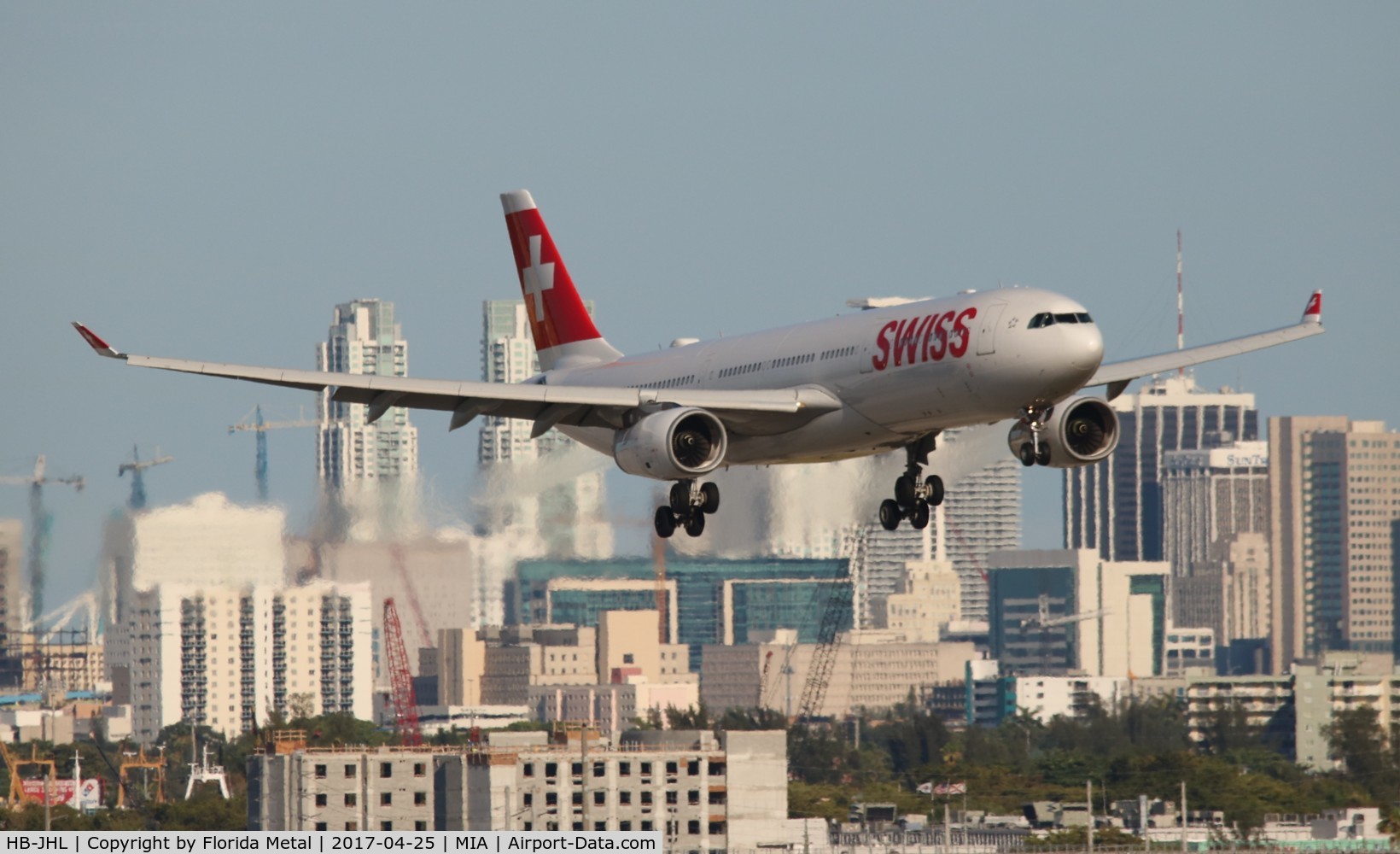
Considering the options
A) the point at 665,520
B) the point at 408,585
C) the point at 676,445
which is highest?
the point at 676,445

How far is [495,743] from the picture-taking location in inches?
4877

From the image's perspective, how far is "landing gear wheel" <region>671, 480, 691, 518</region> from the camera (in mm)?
64250

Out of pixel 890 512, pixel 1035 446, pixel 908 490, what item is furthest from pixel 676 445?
pixel 1035 446

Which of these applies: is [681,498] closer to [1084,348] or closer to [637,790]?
[1084,348]

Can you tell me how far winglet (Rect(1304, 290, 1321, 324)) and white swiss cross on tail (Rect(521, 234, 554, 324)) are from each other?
22.7 metres

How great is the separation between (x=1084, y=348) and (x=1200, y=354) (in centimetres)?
1025

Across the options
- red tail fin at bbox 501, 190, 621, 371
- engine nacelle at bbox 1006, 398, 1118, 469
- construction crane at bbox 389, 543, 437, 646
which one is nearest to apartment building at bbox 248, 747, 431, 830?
construction crane at bbox 389, 543, 437, 646

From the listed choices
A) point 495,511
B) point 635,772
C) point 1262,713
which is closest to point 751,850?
point 635,772

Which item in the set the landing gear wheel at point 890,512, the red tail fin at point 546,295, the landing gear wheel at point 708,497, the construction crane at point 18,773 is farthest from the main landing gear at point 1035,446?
the construction crane at point 18,773

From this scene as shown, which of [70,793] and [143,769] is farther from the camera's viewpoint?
[143,769]

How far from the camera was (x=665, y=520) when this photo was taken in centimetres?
6538

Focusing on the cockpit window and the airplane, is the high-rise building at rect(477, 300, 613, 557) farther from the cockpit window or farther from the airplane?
the cockpit window

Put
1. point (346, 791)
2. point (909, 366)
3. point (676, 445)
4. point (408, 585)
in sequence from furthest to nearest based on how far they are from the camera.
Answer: point (408, 585), point (346, 791), point (676, 445), point (909, 366)

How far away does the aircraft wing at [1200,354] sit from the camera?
64.2 m
